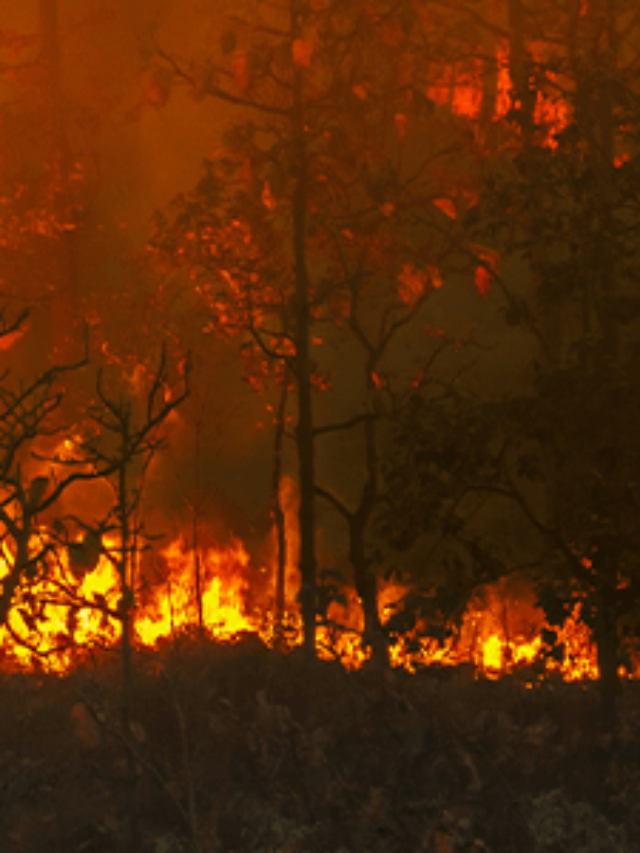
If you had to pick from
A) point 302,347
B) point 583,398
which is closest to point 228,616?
point 302,347

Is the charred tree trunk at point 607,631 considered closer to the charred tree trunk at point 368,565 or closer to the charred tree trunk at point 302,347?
the charred tree trunk at point 368,565

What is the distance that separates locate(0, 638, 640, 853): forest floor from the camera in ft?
30.0

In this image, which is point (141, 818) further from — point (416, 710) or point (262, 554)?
point (262, 554)

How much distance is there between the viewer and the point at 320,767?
385 inches

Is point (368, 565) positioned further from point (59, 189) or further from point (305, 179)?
point (59, 189)

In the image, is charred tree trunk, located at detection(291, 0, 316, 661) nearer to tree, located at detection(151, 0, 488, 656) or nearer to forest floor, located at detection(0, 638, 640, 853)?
tree, located at detection(151, 0, 488, 656)

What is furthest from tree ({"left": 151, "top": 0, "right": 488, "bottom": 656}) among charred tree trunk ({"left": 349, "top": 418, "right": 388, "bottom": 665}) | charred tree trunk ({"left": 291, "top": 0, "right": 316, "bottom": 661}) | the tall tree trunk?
the tall tree trunk

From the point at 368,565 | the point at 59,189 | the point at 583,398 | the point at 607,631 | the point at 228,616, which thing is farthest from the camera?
the point at 59,189

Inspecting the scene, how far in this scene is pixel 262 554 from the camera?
24.9m

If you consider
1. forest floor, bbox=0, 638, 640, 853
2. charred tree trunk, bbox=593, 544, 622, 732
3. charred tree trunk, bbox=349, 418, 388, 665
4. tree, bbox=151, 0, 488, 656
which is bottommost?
forest floor, bbox=0, 638, 640, 853

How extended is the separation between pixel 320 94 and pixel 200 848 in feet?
25.1

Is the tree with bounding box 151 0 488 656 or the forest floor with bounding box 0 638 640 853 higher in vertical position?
the tree with bounding box 151 0 488 656

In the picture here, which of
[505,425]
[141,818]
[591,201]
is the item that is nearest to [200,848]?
[141,818]

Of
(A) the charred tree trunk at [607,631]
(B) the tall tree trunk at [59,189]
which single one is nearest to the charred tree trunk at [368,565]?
(A) the charred tree trunk at [607,631]
